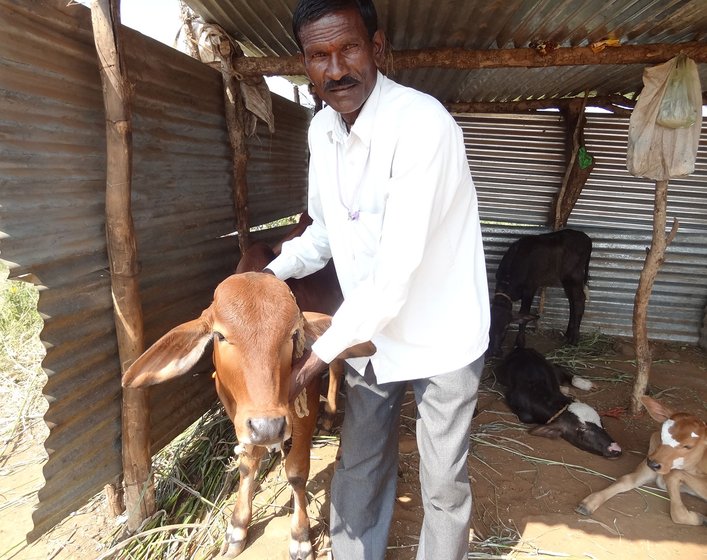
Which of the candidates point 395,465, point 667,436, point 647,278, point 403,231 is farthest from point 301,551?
point 647,278

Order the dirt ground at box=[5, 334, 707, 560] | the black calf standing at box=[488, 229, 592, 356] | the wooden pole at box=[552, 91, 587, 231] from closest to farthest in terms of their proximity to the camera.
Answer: the dirt ground at box=[5, 334, 707, 560] → the wooden pole at box=[552, 91, 587, 231] → the black calf standing at box=[488, 229, 592, 356]

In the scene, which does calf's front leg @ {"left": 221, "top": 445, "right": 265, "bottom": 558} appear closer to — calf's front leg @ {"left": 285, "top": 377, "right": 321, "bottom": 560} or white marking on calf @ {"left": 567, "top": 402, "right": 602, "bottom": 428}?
calf's front leg @ {"left": 285, "top": 377, "right": 321, "bottom": 560}

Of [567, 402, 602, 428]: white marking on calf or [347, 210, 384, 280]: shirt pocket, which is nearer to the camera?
[347, 210, 384, 280]: shirt pocket

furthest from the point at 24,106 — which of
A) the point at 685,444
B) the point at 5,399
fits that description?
the point at 685,444

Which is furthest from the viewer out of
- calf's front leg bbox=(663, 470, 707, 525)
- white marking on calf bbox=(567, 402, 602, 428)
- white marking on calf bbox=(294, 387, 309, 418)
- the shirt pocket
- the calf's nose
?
white marking on calf bbox=(567, 402, 602, 428)

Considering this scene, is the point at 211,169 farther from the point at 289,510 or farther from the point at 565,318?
the point at 565,318

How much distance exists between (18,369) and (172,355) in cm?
383

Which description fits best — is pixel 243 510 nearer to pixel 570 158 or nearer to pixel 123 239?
pixel 123 239

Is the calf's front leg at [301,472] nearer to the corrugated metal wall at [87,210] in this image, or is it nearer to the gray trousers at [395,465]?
the gray trousers at [395,465]

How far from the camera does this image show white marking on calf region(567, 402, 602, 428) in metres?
4.02

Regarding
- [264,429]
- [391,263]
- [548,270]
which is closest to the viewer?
[264,429]

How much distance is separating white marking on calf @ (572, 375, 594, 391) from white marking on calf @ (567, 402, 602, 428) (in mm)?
1087

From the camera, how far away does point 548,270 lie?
6.23 m

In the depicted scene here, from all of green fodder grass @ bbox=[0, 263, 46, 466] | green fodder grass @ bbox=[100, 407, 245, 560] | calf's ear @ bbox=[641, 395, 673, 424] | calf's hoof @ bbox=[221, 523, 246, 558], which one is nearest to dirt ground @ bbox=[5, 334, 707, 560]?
calf's hoof @ bbox=[221, 523, 246, 558]
